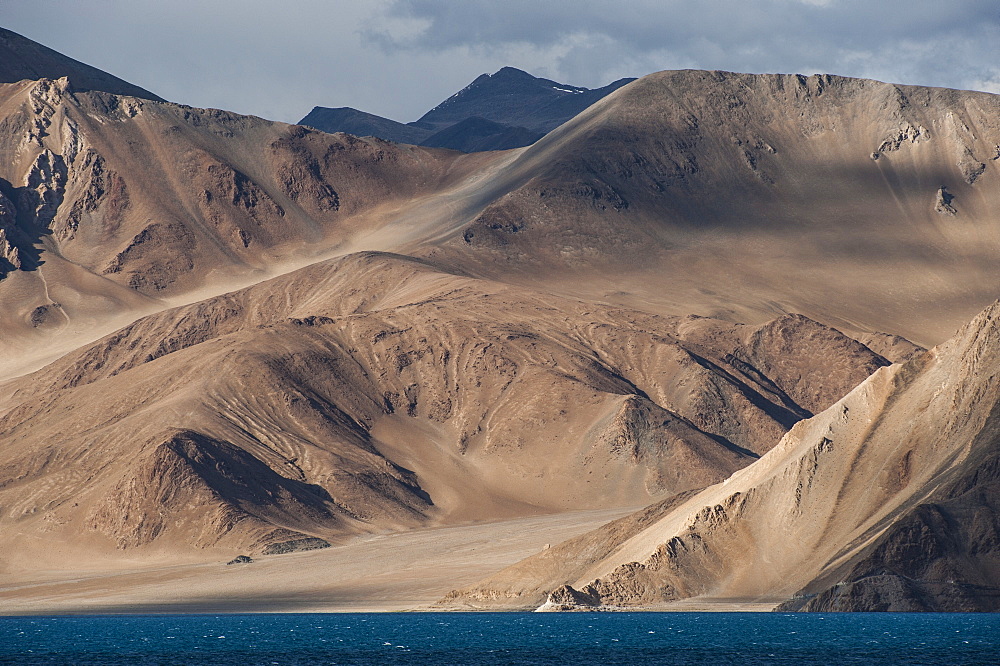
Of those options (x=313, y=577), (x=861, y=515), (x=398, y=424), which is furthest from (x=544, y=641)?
(x=398, y=424)

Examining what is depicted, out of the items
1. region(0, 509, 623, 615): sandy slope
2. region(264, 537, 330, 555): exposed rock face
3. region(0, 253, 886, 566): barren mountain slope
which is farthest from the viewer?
region(0, 253, 886, 566): barren mountain slope

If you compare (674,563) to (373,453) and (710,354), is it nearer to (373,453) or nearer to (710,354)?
(373,453)

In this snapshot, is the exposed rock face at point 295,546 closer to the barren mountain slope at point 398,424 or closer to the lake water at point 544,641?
the barren mountain slope at point 398,424

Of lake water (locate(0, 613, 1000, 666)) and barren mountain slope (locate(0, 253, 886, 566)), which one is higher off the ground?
barren mountain slope (locate(0, 253, 886, 566))

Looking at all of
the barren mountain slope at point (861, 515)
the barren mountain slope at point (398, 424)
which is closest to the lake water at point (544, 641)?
the barren mountain slope at point (861, 515)

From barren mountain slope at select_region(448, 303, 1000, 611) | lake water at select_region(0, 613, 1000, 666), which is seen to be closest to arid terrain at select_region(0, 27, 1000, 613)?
barren mountain slope at select_region(448, 303, 1000, 611)

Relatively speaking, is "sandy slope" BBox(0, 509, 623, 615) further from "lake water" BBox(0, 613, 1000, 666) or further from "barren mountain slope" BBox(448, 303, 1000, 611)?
"barren mountain slope" BBox(448, 303, 1000, 611)

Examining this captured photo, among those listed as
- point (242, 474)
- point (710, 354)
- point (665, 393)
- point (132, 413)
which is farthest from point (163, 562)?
point (710, 354)
